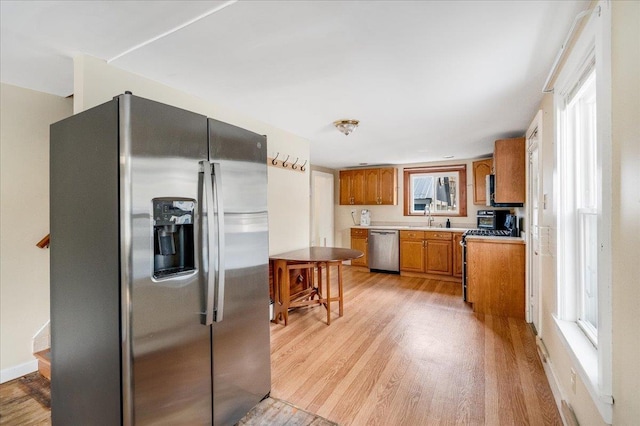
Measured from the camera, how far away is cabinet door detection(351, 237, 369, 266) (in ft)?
19.9

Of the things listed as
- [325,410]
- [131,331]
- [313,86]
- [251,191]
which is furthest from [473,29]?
[325,410]

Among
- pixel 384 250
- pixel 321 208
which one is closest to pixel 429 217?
pixel 384 250

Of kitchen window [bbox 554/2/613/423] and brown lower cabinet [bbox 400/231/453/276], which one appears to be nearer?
kitchen window [bbox 554/2/613/423]

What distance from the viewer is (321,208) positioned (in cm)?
638

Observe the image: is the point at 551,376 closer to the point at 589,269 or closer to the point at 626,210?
the point at 589,269

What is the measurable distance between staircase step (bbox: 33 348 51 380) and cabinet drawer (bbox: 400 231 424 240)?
5071 millimetres

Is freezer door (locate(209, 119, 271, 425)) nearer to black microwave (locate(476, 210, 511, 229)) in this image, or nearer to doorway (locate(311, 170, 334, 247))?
doorway (locate(311, 170, 334, 247))

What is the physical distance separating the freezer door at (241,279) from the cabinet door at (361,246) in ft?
13.9

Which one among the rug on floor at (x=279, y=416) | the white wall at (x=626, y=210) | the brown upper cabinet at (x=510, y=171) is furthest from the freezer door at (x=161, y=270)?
the brown upper cabinet at (x=510, y=171)

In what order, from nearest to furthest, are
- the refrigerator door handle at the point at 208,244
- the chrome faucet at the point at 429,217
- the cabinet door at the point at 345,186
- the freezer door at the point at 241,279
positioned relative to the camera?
the refrigerator door handle at the point at 208,244
the freezer door at the point at 241,279
the chrome faucet at the point at 429,217
the cabinet door at the point at 345,186

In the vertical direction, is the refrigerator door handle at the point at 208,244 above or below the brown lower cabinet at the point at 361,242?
above

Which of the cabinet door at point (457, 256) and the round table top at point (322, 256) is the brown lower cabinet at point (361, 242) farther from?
the round table top at point (322, 256)

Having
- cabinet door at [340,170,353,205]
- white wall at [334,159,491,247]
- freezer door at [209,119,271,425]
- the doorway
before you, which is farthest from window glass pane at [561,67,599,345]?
cabinet door at [340,170,353,205]

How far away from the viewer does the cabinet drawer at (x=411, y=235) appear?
548cm
